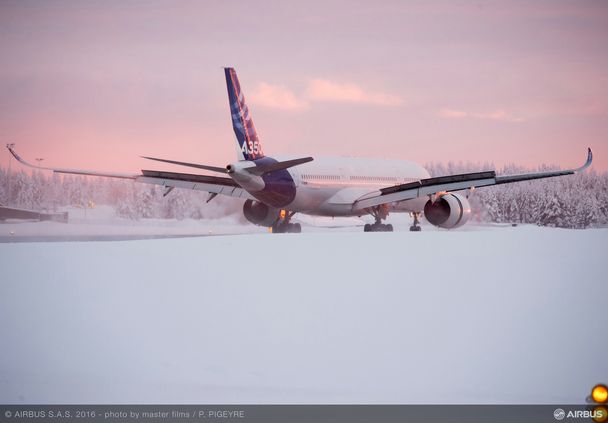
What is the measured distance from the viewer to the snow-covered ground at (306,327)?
1137 centimetres

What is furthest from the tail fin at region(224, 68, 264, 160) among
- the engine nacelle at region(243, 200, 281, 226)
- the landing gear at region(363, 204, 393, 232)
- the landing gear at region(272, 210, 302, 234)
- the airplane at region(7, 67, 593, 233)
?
the landing gear at region(363, 204, 393, 232)

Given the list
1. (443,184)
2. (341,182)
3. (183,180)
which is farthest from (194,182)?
(443,184)

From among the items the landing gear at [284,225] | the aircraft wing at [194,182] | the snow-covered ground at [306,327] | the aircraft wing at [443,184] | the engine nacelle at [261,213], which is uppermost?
the aircraft wing at [194,182]

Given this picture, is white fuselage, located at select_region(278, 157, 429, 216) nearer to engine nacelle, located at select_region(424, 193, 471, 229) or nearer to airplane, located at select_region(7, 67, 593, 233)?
airplane, located at select_region(7, 67, 593, 233)

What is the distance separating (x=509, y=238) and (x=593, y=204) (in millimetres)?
85464

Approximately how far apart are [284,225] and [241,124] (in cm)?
584

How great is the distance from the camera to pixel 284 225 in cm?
4197

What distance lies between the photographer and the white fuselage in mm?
41031

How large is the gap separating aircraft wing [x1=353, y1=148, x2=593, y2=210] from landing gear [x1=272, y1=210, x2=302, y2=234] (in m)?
3.63

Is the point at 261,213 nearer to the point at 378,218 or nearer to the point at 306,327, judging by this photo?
the point at 378,218

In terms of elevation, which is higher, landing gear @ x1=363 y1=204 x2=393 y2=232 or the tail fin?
the tail fin

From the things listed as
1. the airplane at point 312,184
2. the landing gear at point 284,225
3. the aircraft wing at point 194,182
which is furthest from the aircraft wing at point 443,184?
the aircraft wing at point 194,182

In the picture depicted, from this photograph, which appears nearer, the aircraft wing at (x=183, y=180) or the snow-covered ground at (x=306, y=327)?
the snow-covered ground at (x=306, y=327)

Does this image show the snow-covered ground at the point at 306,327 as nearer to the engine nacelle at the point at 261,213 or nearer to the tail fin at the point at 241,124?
the tail fin at the point at 241,124
